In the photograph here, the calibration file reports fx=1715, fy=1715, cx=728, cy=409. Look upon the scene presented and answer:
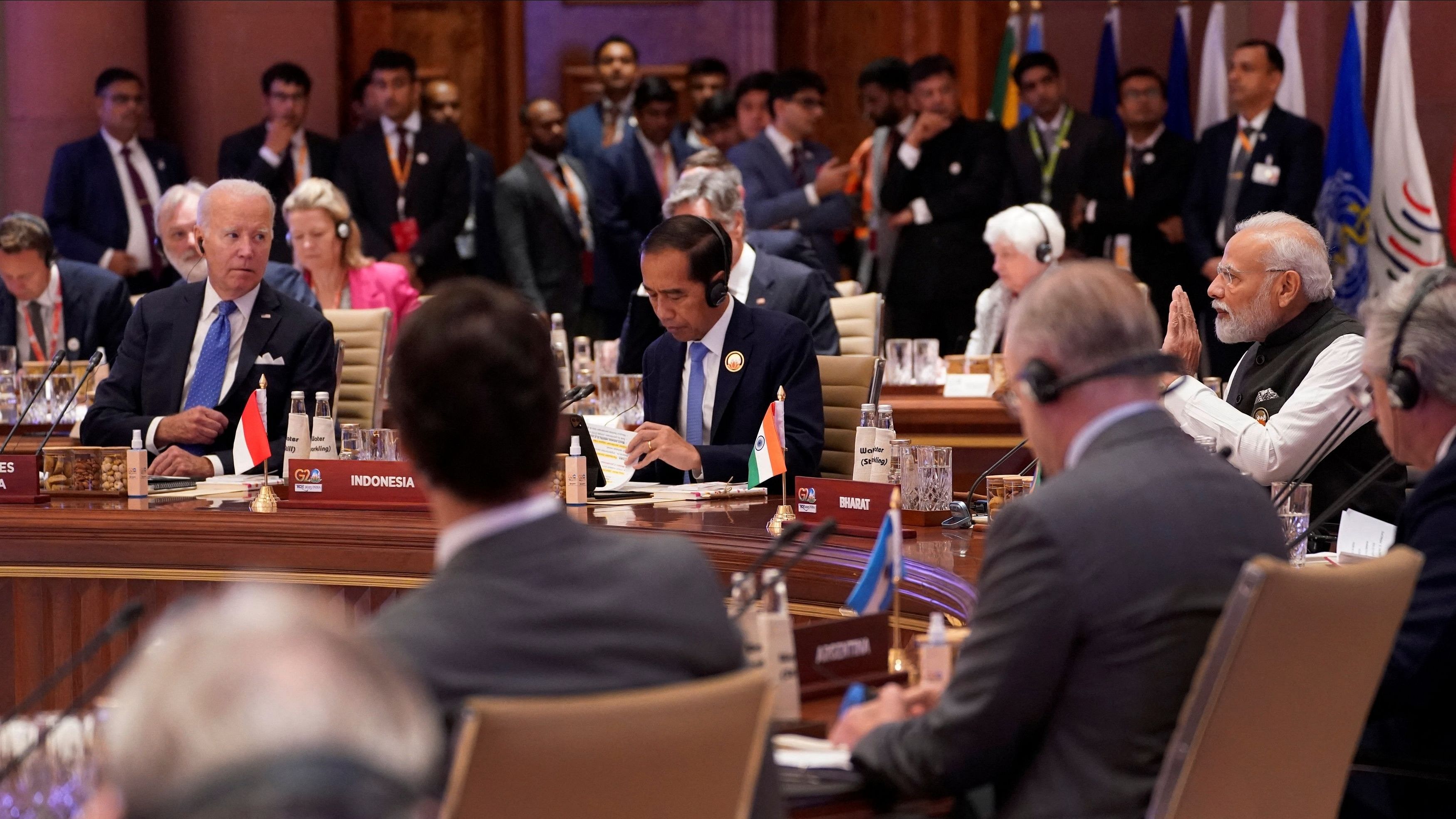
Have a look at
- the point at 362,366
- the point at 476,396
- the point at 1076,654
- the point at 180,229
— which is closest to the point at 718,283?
the point at 362,366

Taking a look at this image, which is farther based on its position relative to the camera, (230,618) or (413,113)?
(413,113)

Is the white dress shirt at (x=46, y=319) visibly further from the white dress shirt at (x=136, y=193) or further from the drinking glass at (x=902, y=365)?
the drinking glass at (x=902, y=365)

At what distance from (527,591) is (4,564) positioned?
2462mm

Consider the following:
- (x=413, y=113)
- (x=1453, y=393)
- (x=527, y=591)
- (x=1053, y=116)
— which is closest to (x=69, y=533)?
(x=527, y=591)

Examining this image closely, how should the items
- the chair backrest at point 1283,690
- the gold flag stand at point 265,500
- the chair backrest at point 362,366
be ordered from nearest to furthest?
the chair backrest at point 1283,690, the gold flag stand at point 265,500, the chair backrest at point 362,366

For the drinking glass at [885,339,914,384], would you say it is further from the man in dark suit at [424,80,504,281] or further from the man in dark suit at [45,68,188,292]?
the man in dark suit at [45,68,188,292]

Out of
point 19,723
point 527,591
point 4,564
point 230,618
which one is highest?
point 230,618

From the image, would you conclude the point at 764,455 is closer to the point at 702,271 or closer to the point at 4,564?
the point at 702,271

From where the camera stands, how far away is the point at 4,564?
3648mm

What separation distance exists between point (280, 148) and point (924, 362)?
3.51m

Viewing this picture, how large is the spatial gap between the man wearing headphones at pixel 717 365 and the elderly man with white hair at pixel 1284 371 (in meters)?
0.91

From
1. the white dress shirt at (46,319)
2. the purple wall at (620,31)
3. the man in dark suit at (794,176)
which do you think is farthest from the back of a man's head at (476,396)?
the purple wall at (620,31)

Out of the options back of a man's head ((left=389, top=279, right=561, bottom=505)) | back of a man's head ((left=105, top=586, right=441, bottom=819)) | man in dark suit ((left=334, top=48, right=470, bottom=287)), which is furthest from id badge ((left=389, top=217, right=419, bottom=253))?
back of a man's head ((left=105, top=586, right=441, bottom=819))

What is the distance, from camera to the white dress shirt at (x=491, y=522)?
165 centimetres
